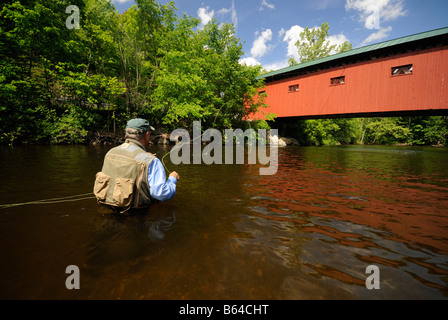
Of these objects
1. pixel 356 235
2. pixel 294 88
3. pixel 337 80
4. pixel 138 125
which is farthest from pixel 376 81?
pixel 138 125

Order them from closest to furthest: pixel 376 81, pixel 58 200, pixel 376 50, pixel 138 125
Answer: pixel 138 125 < pixel 58 200 < pixel 376 50 < pixel 376 81

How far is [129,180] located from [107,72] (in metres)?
27.6

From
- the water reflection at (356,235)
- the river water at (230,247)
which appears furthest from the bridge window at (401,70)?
the river water at (230,247)

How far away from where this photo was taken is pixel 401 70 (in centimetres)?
1596

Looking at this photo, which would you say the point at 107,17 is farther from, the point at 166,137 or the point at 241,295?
the point at 241,295

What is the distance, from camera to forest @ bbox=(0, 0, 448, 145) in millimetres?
15148

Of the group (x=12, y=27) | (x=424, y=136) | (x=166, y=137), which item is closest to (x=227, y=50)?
(x=166, y=137)

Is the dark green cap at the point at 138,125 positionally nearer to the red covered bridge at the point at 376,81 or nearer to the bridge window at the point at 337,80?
the red covered bridge at the point at 376,81

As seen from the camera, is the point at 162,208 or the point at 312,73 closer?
the point at 162,208

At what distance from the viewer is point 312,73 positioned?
68.2ft

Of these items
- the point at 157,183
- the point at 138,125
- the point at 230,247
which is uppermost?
the point at 138,125

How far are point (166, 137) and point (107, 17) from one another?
14.5 m

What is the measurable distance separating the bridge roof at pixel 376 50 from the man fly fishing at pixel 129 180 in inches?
867

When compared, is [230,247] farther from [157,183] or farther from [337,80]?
[337,80]
